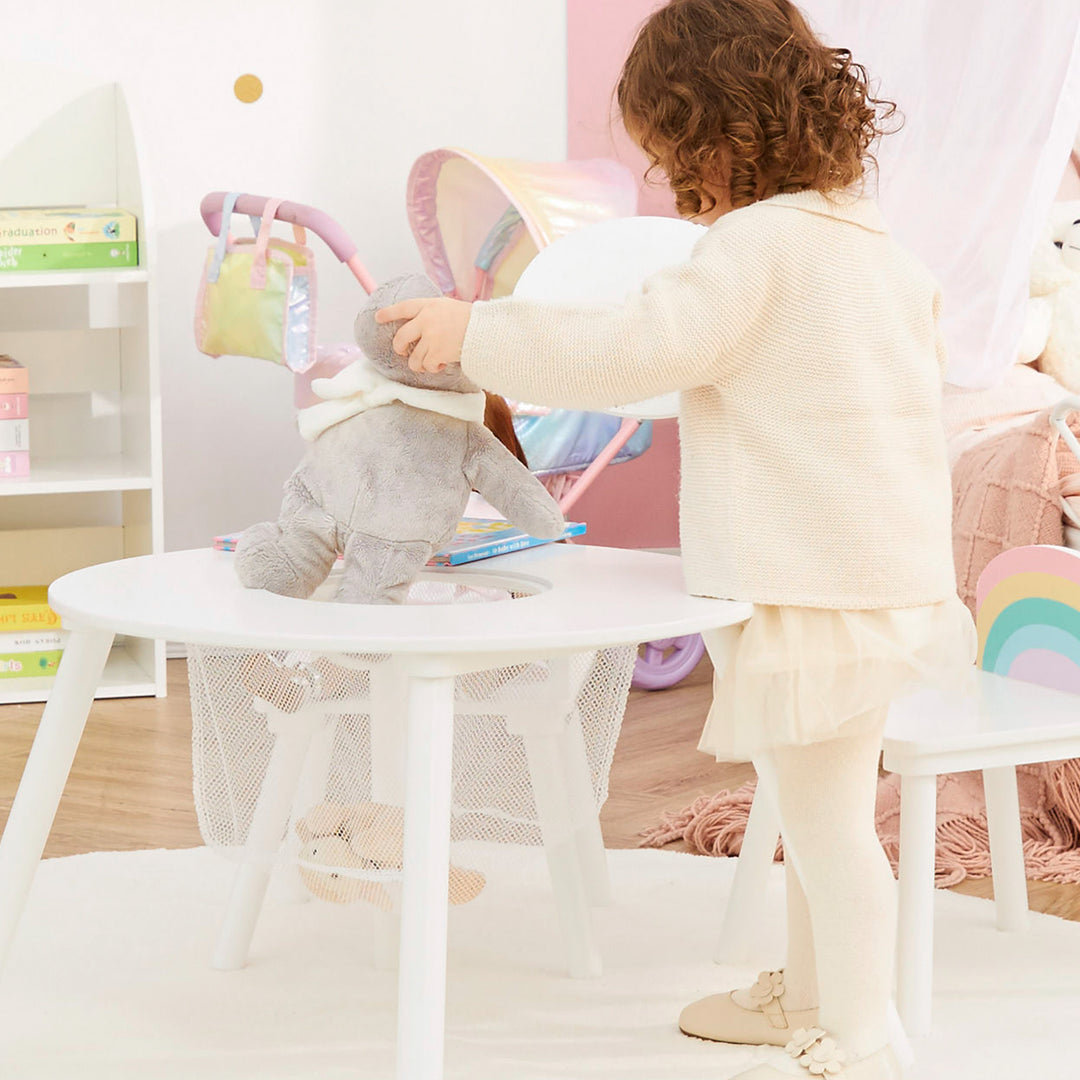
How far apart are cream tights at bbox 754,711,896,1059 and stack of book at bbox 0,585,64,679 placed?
1634mm

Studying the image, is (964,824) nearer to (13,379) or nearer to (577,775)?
(577,775)

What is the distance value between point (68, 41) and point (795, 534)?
2.07 m

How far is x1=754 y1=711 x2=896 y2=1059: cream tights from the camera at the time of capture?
106 centimetres

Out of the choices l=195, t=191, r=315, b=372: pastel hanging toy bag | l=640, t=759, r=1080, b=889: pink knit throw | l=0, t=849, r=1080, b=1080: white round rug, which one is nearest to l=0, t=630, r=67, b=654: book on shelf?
l=195, t=191, r=315, b=372: pastel hanging toy bag

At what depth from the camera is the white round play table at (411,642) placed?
0.90 m

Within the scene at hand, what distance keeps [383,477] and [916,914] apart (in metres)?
0.55

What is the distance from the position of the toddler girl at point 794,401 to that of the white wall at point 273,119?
177cm

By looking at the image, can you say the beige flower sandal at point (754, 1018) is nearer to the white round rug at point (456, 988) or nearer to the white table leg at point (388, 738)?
the white round rug at point (456, 988)

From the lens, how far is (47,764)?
1.07 metres

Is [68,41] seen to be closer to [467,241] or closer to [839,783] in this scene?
[467,241]

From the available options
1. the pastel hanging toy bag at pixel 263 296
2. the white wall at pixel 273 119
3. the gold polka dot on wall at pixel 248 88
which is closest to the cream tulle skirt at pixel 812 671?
the pastel hanging toy bag at pixel 263 296

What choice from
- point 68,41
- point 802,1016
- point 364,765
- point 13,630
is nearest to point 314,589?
point 364,765

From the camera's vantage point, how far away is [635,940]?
57.5 inches

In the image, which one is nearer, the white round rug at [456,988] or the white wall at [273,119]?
the white round rug at [456,988]
